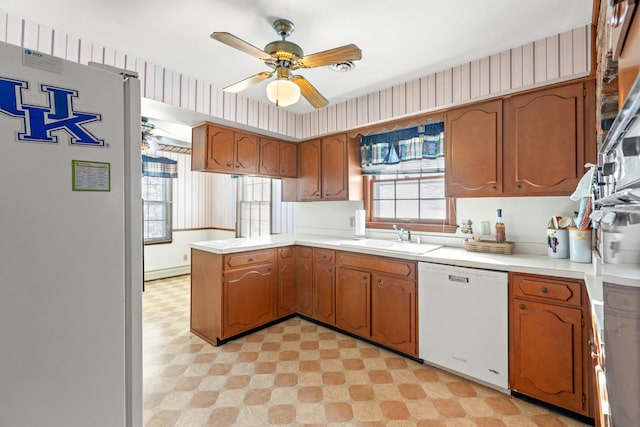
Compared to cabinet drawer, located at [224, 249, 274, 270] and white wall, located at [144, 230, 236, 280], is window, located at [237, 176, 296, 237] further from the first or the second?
cabinet drawer, located at [224, 249, 274, 270]

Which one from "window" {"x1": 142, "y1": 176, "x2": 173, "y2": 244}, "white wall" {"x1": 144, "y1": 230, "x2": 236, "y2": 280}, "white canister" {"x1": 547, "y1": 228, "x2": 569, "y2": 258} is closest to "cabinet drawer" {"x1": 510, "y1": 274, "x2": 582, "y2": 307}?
"white canister" {"x1": 547, "y1": 228, "x2": 569, "y2": 258}

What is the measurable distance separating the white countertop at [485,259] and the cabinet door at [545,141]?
0.50 meters

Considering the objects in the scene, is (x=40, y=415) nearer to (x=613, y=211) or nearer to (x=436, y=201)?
(x=613, y=211)

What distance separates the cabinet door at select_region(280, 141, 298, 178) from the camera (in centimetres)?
355

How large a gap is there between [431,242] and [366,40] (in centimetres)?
189

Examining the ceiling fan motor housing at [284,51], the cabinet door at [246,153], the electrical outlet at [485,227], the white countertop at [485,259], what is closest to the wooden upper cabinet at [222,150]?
the cabinet door at [246,153]

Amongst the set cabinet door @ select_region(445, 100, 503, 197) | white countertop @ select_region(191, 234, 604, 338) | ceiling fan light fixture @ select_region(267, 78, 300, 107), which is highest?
ceiling fan light fixture @ select_region(267, 78, 300, 107)

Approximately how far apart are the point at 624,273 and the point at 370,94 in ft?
8.61

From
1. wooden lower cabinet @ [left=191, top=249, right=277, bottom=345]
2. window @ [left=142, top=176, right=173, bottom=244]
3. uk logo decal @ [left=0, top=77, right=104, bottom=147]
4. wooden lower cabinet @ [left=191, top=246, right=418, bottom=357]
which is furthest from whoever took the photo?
window @ [left=142, top=176, right=173, bottom=244]

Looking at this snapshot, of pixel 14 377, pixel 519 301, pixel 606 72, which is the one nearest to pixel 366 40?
pixel 606 72

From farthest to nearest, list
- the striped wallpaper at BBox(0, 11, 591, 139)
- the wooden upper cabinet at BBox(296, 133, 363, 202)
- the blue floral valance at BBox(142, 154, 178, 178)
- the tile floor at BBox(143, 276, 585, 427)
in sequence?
the blue floral valance at BBox(142, 154, 178, 178), the wooden upper cabinet at BBox(296, 133, 363, 202), the striped wallpaper at BBox(0, 11, 591, 139), the tile floor at BBox(143, 276, 585, 427)

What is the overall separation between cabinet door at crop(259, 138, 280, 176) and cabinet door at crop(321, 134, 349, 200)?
0.57m

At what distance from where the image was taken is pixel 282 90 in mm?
1804

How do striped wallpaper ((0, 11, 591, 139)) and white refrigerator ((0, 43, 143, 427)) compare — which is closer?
white refrigerator ((0, 43, 143, 427))
